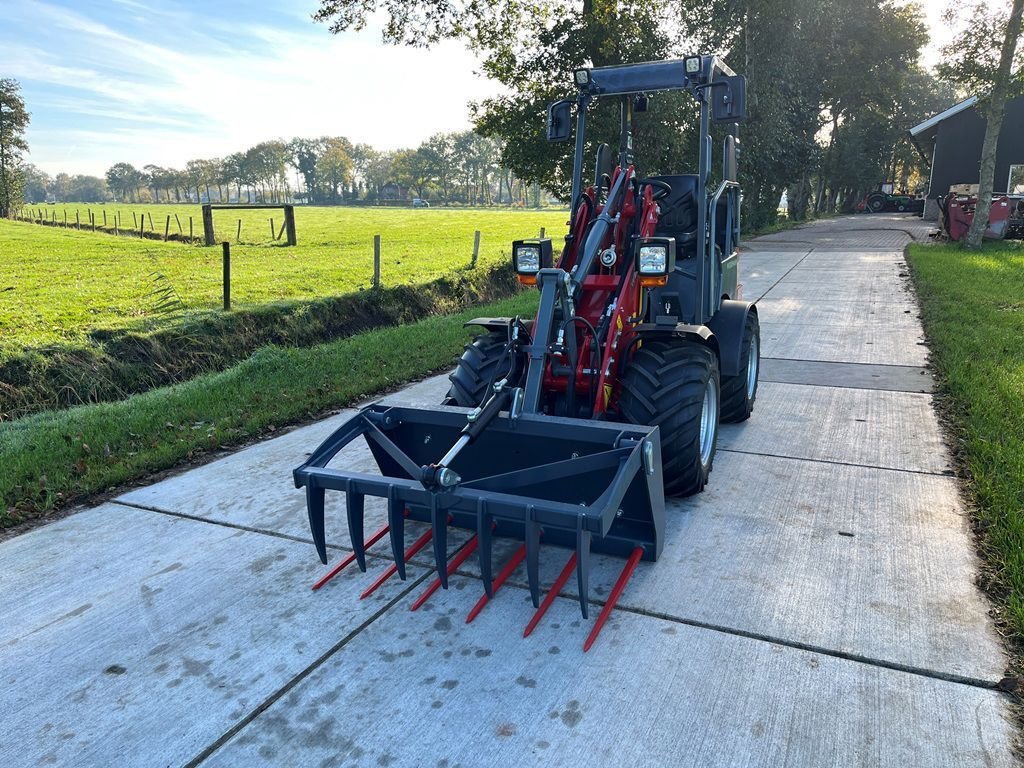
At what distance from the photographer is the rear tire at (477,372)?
4.20 meters

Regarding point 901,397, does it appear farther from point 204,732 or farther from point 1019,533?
point 204,732

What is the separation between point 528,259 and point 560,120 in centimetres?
108

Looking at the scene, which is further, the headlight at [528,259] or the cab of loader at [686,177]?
the cab of loader at [686,177]

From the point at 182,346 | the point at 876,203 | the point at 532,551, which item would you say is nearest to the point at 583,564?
the point at 532,551

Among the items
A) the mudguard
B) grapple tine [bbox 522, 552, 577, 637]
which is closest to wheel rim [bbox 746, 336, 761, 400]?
the mudguard

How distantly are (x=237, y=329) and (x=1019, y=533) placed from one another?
8.23 meters

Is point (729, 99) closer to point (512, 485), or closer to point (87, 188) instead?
point (512, 485)

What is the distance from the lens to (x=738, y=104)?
172 inches

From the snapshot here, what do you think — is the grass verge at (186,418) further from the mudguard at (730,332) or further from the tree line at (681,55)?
the tree line at (681,55)

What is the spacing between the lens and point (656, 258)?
3.97m

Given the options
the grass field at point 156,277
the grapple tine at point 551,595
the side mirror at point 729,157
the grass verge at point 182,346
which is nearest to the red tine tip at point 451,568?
the grapple tine at point 551,595

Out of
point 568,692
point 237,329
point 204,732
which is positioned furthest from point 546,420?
point 237,329

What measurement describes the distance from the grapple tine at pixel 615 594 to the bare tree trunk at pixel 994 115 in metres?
17.1

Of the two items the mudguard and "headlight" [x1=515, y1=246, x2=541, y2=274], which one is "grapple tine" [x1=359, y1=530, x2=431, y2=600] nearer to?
"headlight" [x1=515, y1=246, x2=541, y2=274]
